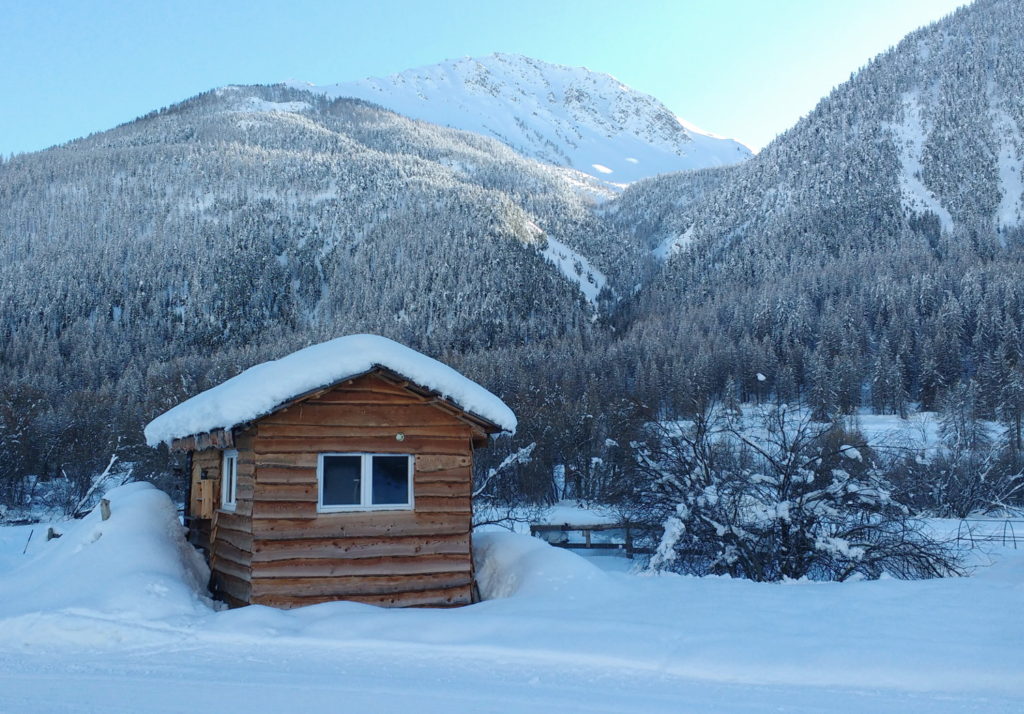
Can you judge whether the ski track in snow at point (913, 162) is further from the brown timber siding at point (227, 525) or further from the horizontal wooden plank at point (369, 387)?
the brown timber siding at point (227, 525)

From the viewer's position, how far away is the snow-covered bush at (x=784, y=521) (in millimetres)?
12453

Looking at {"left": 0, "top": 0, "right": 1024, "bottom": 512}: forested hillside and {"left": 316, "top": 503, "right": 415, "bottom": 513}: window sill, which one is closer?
{"left": 316, "top": 503, "right": 415, "bottom": 513}: window sill

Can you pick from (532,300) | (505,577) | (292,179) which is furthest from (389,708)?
(292,179)

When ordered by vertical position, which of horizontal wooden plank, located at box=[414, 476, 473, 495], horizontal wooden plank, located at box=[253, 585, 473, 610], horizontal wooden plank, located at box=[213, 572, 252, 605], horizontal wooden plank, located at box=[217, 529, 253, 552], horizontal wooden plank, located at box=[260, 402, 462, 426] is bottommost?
horizontal wooden plank, located at box=[253, 585, 473, 610]

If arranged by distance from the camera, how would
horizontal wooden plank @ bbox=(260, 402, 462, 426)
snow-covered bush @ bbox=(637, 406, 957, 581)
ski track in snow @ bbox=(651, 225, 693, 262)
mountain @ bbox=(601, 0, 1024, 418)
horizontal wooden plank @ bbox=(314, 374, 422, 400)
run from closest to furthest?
horizontal wooden plank @ bbox=(260, 402, 462, 426) → horizontal wooden plank @ bbox=(314, 374, 422, 400) → snow-covered bush @ bbox=(637, 406, 957, 581) → mountain @ bbox=(601, 0, 1024, 418) → ski track in snow @ bbox=(651, 225, 693, 262)

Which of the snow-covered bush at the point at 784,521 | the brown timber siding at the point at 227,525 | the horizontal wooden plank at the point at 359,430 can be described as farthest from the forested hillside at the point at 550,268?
the brown timber siding at the point at 227,525

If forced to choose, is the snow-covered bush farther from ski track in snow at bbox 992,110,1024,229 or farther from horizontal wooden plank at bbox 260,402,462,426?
ski track in snow at bbox 992,110,1024,229

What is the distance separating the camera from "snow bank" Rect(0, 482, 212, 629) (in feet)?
Answer: 28.5

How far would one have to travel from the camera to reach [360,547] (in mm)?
10430

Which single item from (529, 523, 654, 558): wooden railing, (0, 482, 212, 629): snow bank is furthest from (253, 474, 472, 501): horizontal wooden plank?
(529, 523, 654, 558): wooden railing

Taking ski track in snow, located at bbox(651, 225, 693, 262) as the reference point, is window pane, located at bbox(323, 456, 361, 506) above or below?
below

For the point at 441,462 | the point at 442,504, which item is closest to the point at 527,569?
the point at 442,504

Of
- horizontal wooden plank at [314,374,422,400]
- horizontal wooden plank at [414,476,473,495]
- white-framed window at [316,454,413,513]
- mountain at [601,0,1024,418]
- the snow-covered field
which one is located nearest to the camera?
the snow-covered field

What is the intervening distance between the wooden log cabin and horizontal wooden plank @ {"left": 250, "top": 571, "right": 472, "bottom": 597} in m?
0.01
